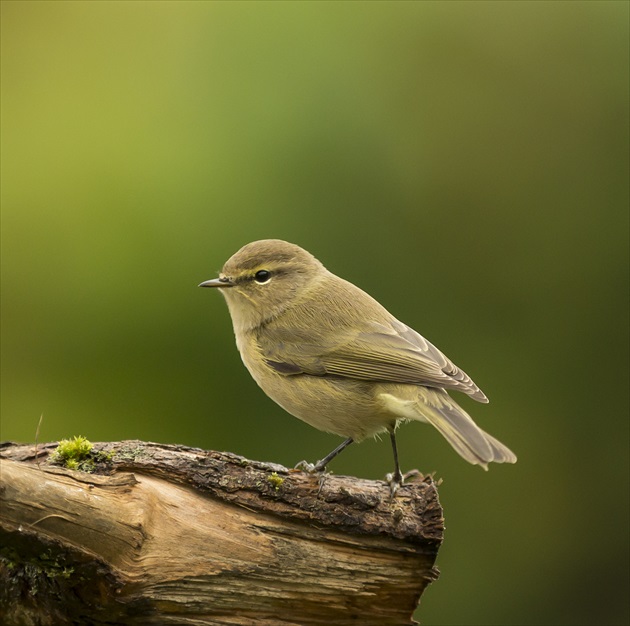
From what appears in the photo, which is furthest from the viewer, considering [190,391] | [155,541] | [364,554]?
[190,391]

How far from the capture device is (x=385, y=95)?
6930 mm

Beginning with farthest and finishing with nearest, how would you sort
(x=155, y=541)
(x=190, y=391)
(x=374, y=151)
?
(x=374, y=151), (x=190, y=391), (x=155, y=541)

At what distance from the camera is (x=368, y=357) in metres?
4.82

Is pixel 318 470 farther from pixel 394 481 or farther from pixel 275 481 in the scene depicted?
pixel 275 481

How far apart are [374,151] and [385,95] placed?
47 centimetres

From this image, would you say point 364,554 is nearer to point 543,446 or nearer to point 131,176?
point 543,446

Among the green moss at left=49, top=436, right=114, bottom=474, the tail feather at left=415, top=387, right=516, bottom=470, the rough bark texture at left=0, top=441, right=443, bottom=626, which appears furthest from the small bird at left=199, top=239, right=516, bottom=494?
the green moss at left=49, top=436, right=114, bottom=474

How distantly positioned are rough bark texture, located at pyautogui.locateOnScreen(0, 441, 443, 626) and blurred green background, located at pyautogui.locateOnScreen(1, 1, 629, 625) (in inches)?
89.0

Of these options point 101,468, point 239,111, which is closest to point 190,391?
point 239,111

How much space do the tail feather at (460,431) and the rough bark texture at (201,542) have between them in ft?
1.11

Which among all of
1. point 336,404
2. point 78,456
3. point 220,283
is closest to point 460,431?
point 336,404

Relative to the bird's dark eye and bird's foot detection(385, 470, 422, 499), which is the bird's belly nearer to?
bird's foot detection(385, 470, 422, 499)

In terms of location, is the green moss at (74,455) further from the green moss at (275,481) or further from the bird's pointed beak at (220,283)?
the bird's pointed beak at (220,283)

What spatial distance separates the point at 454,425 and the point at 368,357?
28.9 inches
